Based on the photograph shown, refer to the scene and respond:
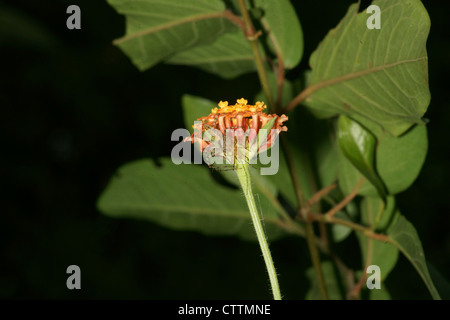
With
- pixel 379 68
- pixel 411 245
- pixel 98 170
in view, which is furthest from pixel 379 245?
pixel 98 170

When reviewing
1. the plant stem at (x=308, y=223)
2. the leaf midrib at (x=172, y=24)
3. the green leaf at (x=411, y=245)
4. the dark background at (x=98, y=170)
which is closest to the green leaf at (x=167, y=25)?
the leaf midrib at (x=172, y=24)

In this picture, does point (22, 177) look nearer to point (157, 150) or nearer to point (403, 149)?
point (157, 150)

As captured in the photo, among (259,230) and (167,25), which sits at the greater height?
(167,25)

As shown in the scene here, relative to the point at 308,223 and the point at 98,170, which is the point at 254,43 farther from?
the point at 98,170

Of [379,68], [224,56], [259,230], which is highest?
[224,56]

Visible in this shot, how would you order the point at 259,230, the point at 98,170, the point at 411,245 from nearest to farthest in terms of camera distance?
the point at 259,230 → the point at 411,245 → the point at 98,170

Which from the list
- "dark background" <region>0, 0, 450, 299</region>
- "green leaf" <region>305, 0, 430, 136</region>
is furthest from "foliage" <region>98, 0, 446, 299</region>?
"dark background" <region>0, 0, 450, 299</region>

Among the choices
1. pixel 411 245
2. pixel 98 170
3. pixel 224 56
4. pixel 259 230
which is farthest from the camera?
pixel 98 170
